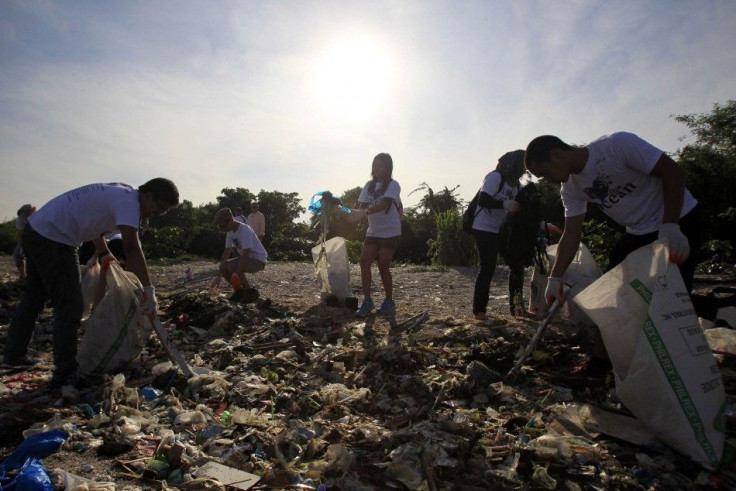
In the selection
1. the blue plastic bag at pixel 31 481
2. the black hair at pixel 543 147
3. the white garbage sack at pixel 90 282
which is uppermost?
the black hair at pixel 543 147

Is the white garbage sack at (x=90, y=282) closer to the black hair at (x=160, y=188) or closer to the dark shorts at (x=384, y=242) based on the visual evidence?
the black hair at (x=160, y=188)

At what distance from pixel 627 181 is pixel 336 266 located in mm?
3706

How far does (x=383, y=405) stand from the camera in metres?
2.90

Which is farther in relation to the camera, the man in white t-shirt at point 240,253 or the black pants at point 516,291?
the man in white t-shirt at point 240,253

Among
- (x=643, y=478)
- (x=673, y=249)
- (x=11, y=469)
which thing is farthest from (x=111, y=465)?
(x=673, y=249)

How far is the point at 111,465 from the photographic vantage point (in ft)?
7.05

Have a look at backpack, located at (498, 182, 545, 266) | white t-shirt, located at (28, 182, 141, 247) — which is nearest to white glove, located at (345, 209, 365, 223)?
backpack, located at (498, 182, 545, 266)

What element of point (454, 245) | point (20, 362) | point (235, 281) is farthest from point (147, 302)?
point (454, 245)

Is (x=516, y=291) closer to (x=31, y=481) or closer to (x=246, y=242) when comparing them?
(x=246, y=242)

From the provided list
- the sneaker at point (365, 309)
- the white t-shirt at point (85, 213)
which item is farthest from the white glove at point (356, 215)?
the white t-shirt at point (85, 213)

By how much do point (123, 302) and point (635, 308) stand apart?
3397 millimetres

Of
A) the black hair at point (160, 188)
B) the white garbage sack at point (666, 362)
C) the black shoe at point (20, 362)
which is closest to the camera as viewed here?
the white garbage sack at point (666, 362)

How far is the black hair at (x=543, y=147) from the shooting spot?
2748 millimetres

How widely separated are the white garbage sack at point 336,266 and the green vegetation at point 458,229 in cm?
523
